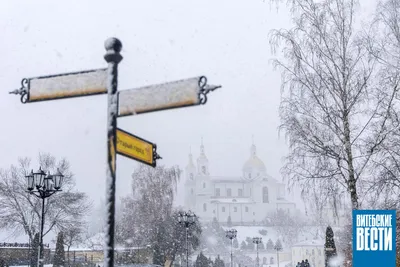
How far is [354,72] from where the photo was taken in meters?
13.5

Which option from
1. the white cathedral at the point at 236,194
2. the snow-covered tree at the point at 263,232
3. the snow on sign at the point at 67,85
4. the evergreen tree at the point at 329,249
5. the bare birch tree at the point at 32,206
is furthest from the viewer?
the white cathedral at the point at 236,194

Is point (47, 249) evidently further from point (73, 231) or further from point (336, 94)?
point (336, 94)

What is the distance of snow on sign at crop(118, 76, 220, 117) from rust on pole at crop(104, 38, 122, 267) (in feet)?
0.20

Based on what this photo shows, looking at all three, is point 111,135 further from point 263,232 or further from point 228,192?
point 228,192

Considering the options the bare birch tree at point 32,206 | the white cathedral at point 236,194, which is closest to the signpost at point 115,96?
the bare birch tree at point 32,206

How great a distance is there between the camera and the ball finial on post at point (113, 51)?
375cm

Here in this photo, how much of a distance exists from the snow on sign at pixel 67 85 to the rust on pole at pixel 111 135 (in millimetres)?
86

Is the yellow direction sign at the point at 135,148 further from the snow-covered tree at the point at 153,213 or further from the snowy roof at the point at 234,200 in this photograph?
the snowy roof at the point at 234,200

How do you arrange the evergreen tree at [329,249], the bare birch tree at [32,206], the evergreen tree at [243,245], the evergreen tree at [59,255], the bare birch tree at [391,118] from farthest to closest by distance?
the evergreen tree at [243,245], the bare birch tree at [32,206], the evergreen tree at [59,255], the evergreen tree at [329,249], the bare birch tree at [391,118]

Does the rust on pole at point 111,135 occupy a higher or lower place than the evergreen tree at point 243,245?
higher

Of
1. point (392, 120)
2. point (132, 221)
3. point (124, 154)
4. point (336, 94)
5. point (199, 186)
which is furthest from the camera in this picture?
point (199, 186)

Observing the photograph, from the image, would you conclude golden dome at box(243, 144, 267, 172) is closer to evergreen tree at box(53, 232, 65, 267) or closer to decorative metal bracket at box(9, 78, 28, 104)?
evergreen tree at box(53, 232, 65, 267)

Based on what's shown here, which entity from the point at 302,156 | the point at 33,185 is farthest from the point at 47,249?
the point at 302,156

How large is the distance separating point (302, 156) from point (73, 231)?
24.3 m
